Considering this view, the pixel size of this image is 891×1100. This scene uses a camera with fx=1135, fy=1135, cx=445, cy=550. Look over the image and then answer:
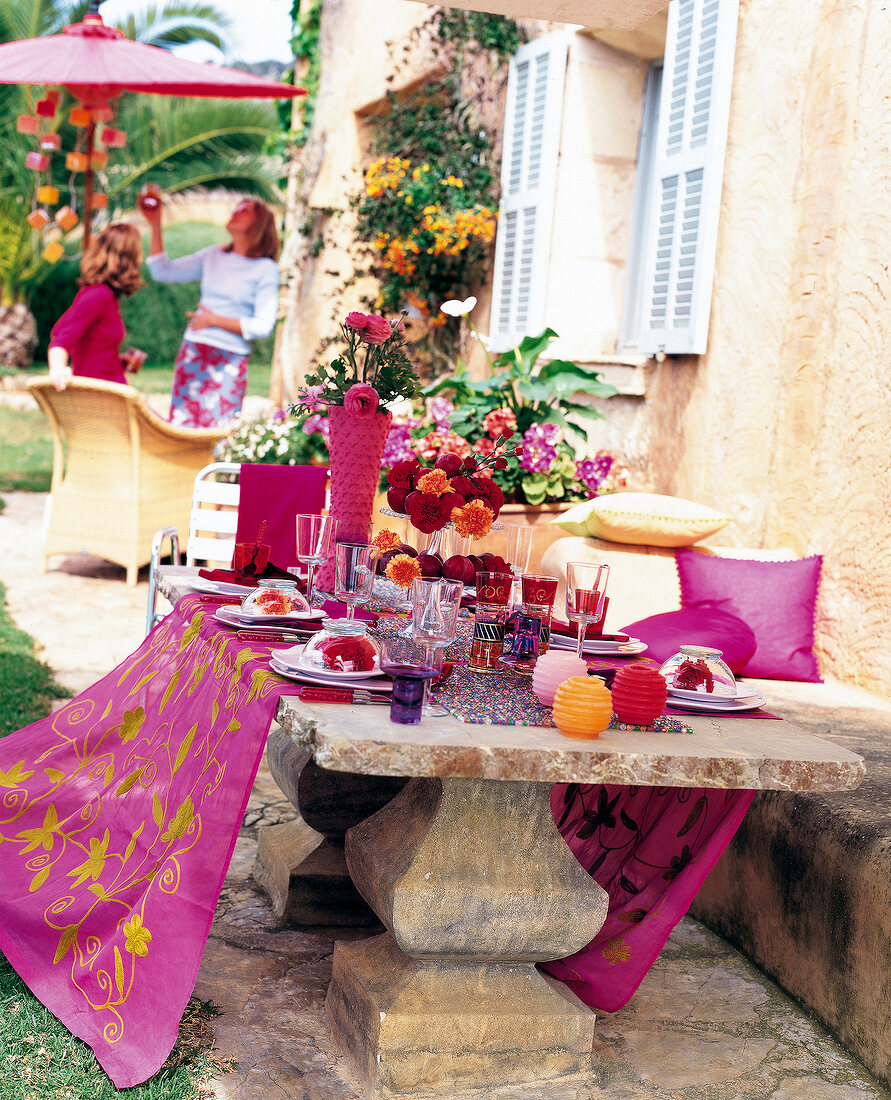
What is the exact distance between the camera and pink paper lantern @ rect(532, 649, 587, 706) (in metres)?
1.99

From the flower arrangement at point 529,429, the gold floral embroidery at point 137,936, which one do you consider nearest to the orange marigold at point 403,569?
the gold floral embroidery at point 137,936

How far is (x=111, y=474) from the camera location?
5953 mm

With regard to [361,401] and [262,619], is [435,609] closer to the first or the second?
[262,619]

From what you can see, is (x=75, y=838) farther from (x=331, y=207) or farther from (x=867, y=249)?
(x=331, y=207)

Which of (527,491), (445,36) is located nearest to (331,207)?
(445,36)

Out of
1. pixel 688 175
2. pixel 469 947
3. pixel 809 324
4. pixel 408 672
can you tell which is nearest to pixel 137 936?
pixel 469 947

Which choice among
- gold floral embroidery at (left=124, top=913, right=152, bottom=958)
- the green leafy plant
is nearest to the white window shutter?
the green leafy plant

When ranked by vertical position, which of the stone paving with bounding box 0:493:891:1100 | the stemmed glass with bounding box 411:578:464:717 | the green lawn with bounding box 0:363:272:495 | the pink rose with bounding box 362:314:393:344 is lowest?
the stone paving with bounding box 0:493:891:1100

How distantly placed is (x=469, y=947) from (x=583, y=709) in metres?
0.55

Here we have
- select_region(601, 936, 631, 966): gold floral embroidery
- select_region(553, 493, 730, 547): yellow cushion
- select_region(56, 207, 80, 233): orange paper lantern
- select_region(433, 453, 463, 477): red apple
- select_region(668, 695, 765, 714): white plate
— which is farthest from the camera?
select_region(56, 207, 80, 233): orange paper lantern

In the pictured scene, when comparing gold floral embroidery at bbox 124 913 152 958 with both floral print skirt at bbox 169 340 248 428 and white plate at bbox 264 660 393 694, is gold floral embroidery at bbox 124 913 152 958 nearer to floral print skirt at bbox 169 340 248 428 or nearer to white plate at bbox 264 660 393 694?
white plate at bbox 264 660 393 694

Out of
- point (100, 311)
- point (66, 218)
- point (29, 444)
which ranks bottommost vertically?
point (29, 444)

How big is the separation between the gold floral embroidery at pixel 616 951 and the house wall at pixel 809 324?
1.71m

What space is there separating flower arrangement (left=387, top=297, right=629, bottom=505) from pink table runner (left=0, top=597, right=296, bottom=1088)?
2209mm
